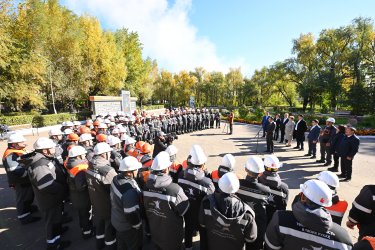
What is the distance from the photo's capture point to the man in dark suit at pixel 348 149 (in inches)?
256

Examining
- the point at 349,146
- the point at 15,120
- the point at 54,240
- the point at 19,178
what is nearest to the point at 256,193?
the point at 54,240

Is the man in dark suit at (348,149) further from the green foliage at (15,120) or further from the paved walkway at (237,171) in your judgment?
the green foliage at (15,120)

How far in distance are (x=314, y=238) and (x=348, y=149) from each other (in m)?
6.09

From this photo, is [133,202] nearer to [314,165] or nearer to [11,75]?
[314,165]

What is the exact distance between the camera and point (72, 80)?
26203 mm

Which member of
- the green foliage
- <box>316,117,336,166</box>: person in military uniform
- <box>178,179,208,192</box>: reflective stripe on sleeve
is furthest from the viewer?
the green foliage

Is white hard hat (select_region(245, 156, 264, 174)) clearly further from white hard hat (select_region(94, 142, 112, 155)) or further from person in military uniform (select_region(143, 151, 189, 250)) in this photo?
white hard hat (select_region(94, 142, 112, 155))

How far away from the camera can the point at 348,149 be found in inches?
261

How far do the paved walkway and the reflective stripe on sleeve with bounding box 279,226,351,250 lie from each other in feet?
10.2

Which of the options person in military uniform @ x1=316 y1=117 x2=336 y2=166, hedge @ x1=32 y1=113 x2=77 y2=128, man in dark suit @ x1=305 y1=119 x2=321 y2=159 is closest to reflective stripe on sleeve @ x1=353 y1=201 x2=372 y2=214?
person in military uniform @ x1=316 y1=117 x2=336 y2=166

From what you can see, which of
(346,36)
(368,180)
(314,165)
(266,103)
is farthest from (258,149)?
(266,103)

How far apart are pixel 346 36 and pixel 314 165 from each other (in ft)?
93.1

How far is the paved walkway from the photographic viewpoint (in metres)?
4.20

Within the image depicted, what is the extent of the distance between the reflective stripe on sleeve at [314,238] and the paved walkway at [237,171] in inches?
122
